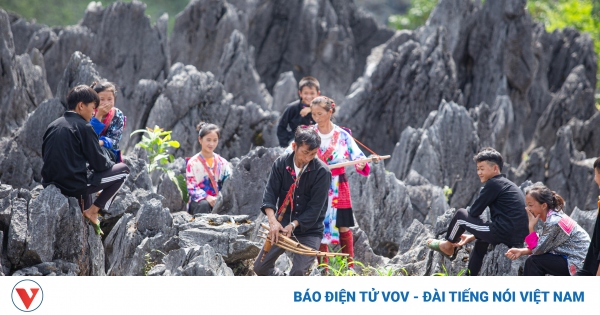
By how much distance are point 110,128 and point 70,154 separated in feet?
4.40

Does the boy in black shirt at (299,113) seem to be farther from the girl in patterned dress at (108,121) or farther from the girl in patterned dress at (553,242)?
the girl in patterned dress at (553,242)

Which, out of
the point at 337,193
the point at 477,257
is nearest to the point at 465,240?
the point at 477,257

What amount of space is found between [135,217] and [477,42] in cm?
2105

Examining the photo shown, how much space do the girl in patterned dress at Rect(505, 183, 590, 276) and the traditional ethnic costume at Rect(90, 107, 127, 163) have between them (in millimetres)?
4524

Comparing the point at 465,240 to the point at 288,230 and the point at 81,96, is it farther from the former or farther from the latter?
the point at 81,96

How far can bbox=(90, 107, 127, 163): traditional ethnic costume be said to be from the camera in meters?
8.41

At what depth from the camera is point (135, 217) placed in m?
8.50

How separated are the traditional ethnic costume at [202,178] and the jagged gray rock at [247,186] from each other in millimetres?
150

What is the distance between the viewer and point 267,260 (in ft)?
23.8

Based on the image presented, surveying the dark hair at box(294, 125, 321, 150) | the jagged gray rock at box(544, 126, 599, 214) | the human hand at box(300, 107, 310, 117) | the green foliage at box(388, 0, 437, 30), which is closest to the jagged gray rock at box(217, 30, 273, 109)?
the jagged gray rock at box(544, 126, 599, 214)

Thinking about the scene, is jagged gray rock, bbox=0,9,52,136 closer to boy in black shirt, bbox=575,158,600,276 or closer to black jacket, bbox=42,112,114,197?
black jacket, bbox=42,112,114,197

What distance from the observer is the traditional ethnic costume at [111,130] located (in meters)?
8.41

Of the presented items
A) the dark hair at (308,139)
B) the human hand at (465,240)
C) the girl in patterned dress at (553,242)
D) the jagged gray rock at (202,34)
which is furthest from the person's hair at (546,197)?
the jagged gray rock at (202,34)

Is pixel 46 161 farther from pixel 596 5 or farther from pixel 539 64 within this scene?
pixel 596 5
